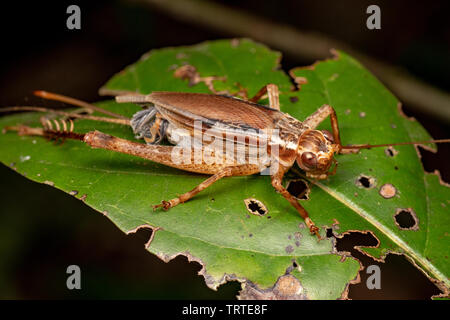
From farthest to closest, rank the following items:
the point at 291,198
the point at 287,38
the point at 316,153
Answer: the point at 287,38 → the point at 316,153 → the point at 291,198

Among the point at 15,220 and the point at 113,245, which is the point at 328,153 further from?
the point at 15,220

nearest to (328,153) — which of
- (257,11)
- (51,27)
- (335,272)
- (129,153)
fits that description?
(335,272)

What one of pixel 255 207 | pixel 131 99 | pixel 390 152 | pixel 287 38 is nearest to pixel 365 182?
pixel 390 152

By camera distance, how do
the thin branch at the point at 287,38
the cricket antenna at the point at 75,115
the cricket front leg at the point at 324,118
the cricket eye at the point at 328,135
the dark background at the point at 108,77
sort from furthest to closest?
the thin branch at the point at 287,38 < the dark background at the point at 108,77 < the cricket antenna at the point at 75,115 < the cricket front leg at the point at 324,118 < the cricket eye at the point at 328,135

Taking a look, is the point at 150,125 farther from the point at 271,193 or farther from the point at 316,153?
the point at 316,153

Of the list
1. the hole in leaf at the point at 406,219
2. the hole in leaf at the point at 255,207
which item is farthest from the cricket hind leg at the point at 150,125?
the hole in leaf at the point at 406,219

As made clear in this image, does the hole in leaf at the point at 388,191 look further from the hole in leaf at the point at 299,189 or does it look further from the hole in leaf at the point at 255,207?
the hole in leaf at the point at 255,207
